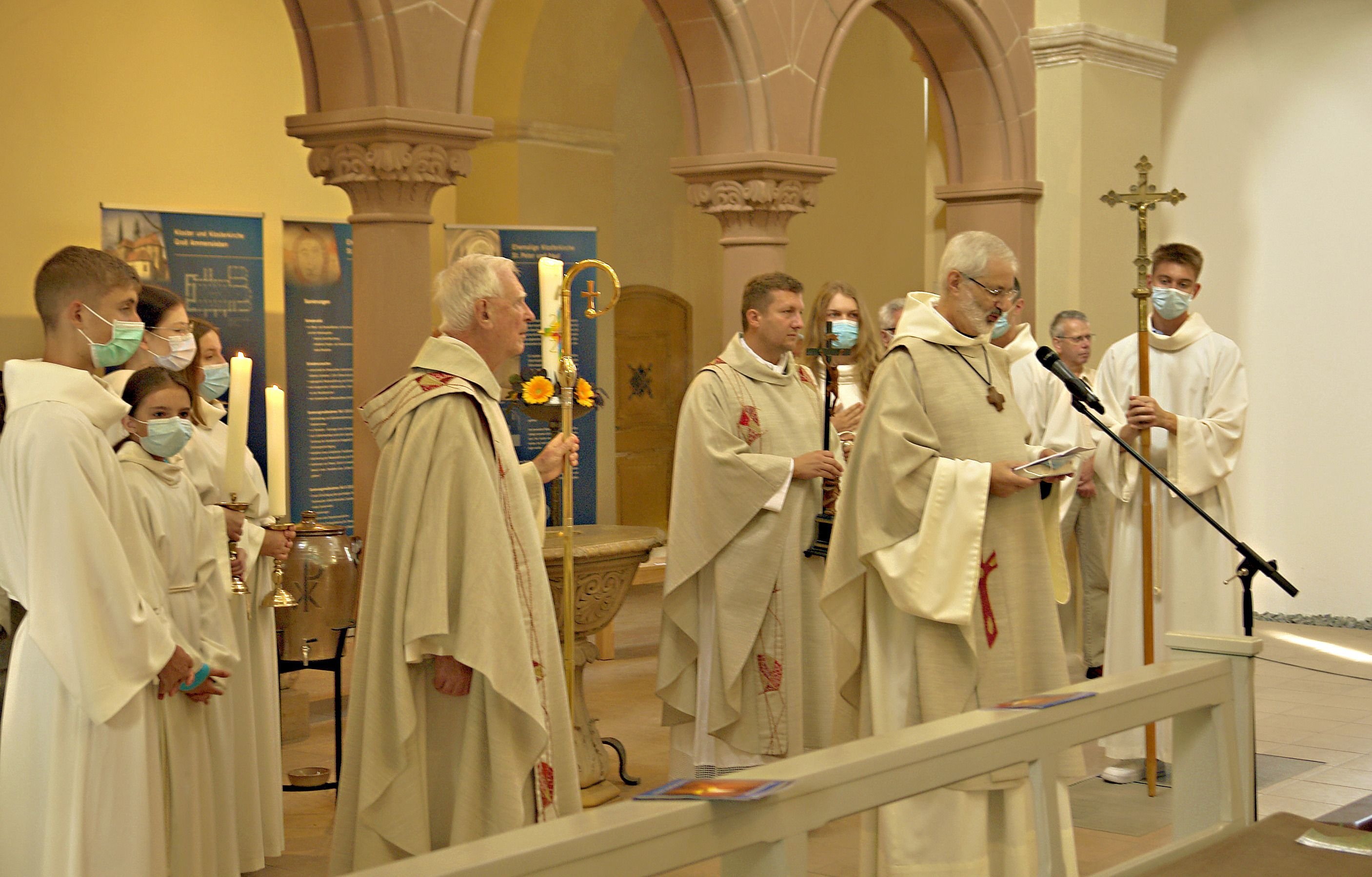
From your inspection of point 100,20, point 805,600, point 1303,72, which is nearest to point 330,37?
point 805,600

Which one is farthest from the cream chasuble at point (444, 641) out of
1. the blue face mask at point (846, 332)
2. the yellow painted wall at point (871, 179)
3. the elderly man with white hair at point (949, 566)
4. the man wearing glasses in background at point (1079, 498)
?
the yellow painted wall at point (871, 179)

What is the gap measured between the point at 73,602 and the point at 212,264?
5.84m

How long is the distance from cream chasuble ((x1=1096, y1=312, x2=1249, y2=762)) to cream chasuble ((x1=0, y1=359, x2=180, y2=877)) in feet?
13.3

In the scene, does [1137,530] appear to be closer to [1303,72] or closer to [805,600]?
[805,600]

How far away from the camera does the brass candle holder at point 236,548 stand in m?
4.63

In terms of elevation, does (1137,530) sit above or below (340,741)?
above

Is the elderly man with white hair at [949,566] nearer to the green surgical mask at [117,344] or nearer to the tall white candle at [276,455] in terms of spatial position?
the tall white candle at [276,455]

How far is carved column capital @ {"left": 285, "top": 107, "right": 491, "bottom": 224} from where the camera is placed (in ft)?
19.9

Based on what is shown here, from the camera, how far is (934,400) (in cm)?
428

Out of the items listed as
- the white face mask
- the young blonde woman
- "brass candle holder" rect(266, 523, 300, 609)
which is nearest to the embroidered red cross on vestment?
the young blonde woman

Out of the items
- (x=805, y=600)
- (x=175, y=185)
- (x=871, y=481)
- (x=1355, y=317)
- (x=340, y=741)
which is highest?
(x=175, y=185)

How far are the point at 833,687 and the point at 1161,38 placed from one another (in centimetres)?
670

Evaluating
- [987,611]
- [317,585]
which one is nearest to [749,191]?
[317,585]

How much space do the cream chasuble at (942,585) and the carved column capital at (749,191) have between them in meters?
3.55
